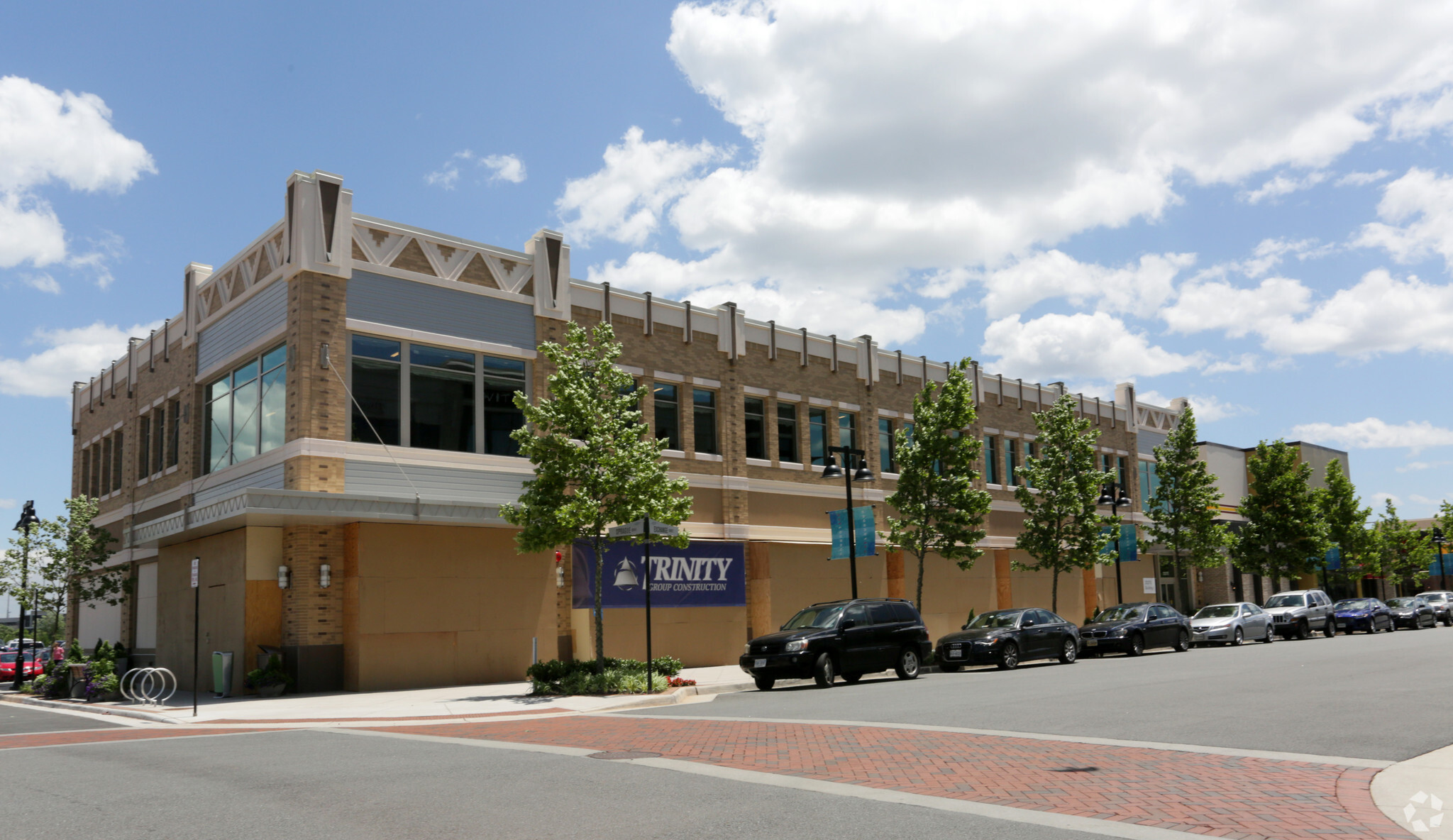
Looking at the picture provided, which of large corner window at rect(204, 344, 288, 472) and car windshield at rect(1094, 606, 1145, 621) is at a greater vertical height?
large corner window at rect(204, 344, 288, 472)

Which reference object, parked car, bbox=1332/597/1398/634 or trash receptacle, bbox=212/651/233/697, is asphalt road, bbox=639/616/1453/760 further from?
parked car, bbox=1332/597/1398/634

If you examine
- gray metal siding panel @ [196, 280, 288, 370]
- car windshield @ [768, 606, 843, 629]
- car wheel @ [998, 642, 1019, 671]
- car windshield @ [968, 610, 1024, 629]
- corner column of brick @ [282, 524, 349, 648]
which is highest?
gray metal siding panel @ [196, 280, 288, 370]

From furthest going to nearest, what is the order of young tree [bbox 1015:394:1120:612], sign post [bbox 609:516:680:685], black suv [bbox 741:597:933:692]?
young tree [bbox 1015:394:1120:612] < black suv [bbox 741:597:933:692] < sign post [bbox 609:516:680:685]

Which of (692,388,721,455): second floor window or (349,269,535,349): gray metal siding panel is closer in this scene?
(349,269,535,349): gray metal siding panel

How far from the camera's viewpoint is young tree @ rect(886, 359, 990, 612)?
31391mm

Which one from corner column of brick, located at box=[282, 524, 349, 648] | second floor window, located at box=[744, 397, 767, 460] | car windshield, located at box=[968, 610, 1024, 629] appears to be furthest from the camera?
second floor window, located at box=[744, 397, 767, 460]


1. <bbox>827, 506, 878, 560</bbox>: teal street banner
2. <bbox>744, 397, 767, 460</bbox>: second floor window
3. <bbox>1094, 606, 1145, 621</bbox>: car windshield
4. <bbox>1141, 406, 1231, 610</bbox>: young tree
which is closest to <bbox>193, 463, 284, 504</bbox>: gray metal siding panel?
<bbox>744, 397, 767, 460</bbox>: second floor window

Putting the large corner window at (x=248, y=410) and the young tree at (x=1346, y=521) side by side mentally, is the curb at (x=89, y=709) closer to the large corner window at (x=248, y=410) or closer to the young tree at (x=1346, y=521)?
the large corner window at (x=248, y=410)

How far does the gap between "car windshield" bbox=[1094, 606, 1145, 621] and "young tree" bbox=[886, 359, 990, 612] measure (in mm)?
3974

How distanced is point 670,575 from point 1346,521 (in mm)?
40620

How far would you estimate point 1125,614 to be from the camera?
30.9 m

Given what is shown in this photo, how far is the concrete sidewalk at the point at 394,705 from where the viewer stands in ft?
57.7

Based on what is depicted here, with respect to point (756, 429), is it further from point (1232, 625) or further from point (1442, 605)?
point (1442, 605)

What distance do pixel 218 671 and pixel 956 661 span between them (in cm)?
1643
